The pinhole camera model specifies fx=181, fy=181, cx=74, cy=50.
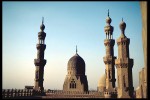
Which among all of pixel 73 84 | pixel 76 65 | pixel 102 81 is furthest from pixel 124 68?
pixel 102 81

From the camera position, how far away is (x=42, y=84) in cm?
3203

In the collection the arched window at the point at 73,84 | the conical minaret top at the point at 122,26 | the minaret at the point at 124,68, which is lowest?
the arched window at the point at 73,84

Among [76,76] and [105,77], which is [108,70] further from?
[76,76]

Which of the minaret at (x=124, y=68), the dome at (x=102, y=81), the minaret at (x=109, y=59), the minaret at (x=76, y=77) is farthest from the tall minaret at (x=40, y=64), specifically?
the dome at (x=102, y=81)

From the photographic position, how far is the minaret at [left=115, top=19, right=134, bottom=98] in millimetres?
24891

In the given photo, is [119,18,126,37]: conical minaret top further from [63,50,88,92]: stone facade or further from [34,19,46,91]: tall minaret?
[34,19,46,91]: tall minaret

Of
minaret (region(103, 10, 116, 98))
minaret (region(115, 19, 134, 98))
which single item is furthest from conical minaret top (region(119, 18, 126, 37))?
minaret (region(103, 10, 116, 98))

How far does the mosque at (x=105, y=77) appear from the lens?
25.4 metres

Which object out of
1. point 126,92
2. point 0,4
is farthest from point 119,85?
point 0,4

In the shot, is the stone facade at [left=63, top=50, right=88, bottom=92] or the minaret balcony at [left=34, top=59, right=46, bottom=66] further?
the stone facade at [left=63, top=50, right=88, bottom=92]

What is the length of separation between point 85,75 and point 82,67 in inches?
71.9

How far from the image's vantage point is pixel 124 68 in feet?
85.1

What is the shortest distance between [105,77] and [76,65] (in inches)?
237

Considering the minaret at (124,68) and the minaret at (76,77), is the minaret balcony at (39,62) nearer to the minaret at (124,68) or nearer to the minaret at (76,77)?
the minaret at (76,77)
